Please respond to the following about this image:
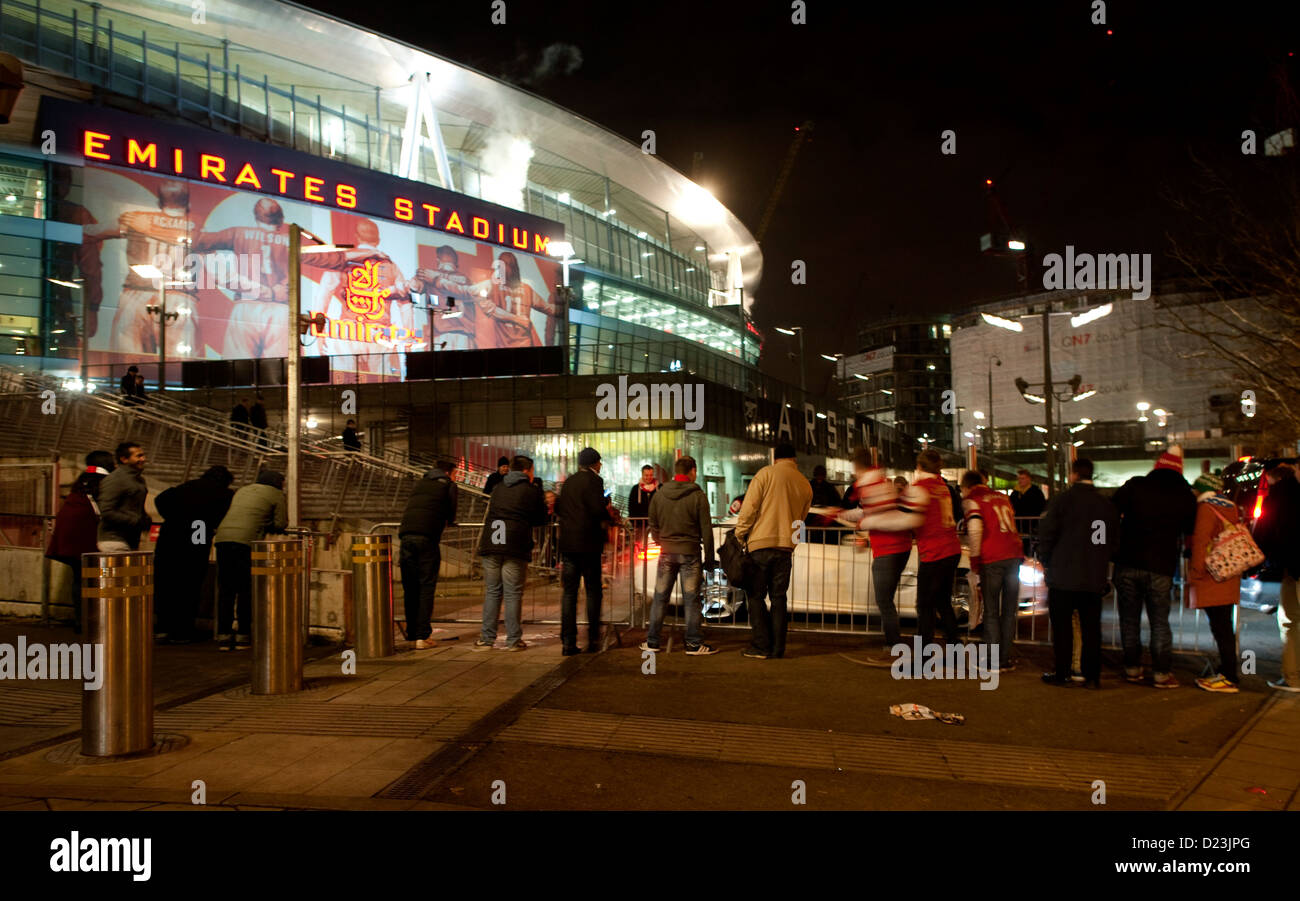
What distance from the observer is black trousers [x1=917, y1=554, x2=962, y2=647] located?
7668mm

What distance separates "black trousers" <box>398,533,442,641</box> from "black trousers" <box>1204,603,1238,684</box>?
6.99 meters

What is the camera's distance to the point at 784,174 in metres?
99.4

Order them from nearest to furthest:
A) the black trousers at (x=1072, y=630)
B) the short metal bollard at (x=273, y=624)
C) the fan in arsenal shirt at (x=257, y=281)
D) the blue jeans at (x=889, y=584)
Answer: the short metal bollard at (x=273, y=624)
the black trousers at (x=1072, y=630)
the blue jeans at (x=889, y=584)
the fan in arsenal shirt at (x=257, y=281)

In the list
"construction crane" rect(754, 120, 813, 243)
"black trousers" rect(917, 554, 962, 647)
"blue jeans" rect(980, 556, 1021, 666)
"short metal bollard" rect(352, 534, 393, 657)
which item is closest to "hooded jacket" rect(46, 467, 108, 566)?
"short metal bollard" rect(352, 534, 393, 657)

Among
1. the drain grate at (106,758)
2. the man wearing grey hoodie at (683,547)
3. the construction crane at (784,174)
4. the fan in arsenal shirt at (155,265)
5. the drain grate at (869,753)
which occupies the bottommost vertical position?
the drain grate at (869,753)

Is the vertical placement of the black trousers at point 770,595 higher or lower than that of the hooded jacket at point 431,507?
lower

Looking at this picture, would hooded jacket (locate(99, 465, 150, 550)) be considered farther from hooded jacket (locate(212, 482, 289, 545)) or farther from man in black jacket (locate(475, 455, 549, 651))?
man in black jacket (locate(475, 455, 549, 651))

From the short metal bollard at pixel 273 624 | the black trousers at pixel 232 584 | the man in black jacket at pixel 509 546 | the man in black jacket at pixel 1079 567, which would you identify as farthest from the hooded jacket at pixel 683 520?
the black trousers at pixel 232 584

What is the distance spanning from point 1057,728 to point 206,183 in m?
40.2

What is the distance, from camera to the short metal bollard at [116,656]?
16.6 ft

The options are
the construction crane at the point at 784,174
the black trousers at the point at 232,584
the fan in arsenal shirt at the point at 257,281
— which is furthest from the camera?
the construction crane at the point at 784,174

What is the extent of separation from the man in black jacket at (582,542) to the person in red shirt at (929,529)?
2.50 metres

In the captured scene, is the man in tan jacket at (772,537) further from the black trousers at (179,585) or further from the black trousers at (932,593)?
the black trousers at (179,585)

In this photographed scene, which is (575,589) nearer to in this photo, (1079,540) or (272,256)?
(1079,540)
